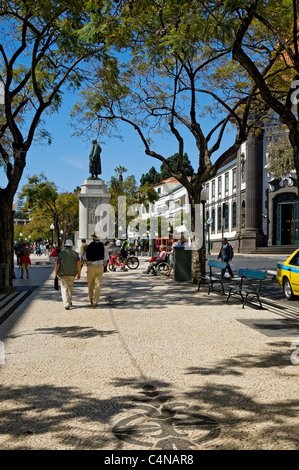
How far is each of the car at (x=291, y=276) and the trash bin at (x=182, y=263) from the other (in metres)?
4.71

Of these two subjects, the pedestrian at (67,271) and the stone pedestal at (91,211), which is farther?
the stone pedestal at (91,211)

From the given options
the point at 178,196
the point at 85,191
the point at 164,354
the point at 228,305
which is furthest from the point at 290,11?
the point at 178,196

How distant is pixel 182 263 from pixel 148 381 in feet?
38.8

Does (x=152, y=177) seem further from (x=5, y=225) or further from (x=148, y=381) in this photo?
(x=148, y=381)

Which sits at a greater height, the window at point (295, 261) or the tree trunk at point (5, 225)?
the tree trunk at point (5, 225)

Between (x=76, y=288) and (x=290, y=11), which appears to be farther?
(x=76, y=288)

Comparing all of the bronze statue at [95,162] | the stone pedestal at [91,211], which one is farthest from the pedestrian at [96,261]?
the bronze statue at [95,162]

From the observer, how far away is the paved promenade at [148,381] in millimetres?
3551

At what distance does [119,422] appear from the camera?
3.79 metres

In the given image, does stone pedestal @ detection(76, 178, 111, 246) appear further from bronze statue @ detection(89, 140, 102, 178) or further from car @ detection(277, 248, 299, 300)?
car @ detection(277, 248, 299, 300)

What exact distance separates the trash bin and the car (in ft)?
15.5

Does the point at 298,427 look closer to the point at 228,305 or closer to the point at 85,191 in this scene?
the point at 228,305

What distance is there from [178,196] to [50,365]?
7409cm

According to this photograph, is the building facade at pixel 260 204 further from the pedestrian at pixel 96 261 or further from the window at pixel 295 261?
the pedestrian at pixel 96 261
